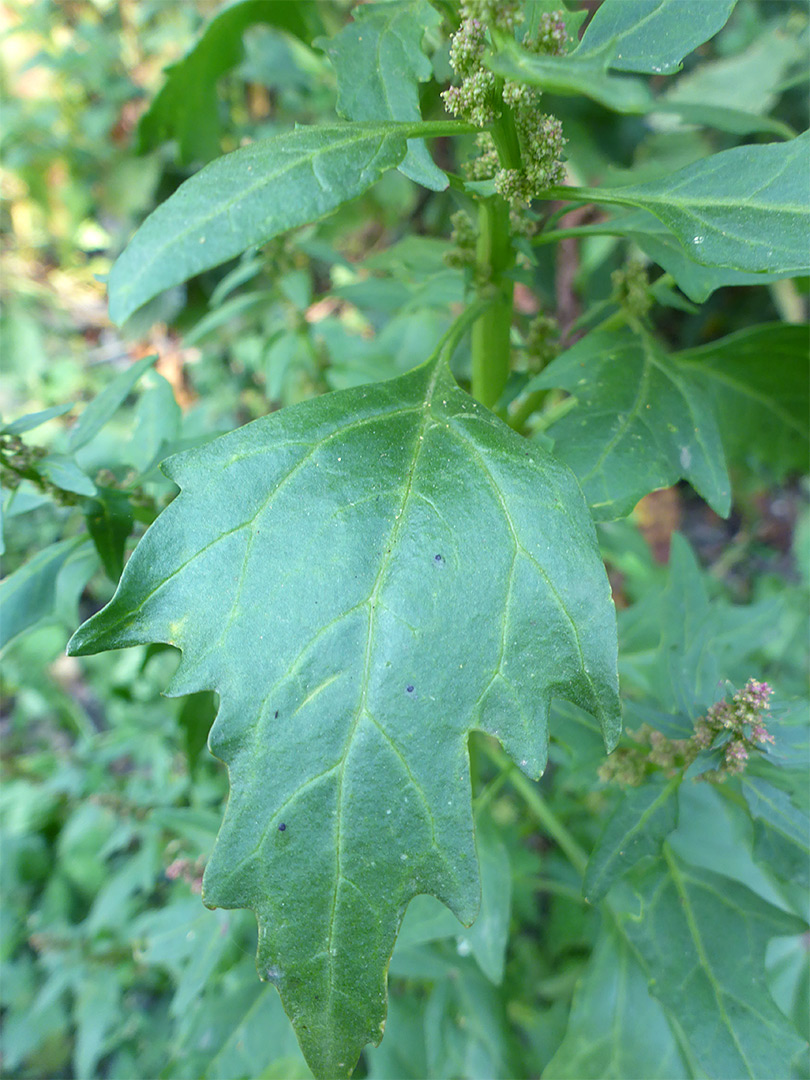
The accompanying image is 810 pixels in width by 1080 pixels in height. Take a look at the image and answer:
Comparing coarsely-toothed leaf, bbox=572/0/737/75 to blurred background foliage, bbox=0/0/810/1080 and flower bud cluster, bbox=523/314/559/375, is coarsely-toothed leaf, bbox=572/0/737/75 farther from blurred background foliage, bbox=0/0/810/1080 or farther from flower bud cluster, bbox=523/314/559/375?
flower bud cluster, bbox=523/314/559/375

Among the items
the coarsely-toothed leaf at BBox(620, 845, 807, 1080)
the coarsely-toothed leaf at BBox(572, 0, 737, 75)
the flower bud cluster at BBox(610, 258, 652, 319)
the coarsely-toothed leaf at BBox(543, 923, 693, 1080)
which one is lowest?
the coarsely-toothed leaf at BBox(543, 923, 693, 1080)

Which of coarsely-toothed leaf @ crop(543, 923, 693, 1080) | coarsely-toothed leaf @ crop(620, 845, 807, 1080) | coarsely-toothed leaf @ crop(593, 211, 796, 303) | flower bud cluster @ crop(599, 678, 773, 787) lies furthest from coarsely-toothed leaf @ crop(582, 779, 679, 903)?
coarsely-toothed leaf @ crop(593, 211, 796, 303)

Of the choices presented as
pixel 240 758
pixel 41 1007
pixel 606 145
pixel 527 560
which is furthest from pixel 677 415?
pixel 41 1007

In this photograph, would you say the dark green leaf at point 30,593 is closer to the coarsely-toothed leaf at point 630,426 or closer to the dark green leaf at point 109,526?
the dark green leaf at point 109,526

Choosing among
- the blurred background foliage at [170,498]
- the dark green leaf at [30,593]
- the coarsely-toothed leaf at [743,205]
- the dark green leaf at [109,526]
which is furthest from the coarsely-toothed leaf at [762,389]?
the dark green leaf at [30,593]

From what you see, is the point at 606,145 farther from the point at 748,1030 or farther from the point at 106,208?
the point at 748,1030

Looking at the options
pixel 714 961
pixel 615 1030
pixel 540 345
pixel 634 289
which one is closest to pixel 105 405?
pixel 540 345
